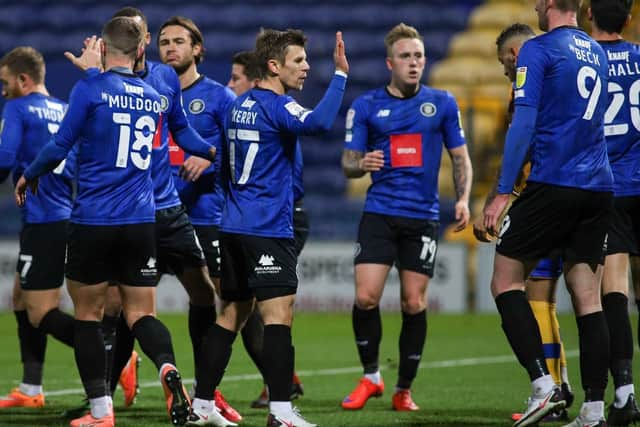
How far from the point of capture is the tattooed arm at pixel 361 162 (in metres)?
7.09

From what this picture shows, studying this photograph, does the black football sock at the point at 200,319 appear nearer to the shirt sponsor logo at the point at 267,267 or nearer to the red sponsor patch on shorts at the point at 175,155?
the red sponsor patch on shorts at the point at 175,155

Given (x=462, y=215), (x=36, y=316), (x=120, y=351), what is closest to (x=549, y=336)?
(x=462, y=215)

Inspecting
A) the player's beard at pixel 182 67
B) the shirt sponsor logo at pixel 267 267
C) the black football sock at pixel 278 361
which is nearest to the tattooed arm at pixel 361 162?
the player's beard at pixel 182 67

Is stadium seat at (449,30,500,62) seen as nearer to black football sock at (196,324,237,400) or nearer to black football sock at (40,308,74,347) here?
black football sock at (40,308,74,347)

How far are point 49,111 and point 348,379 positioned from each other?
3054 mm

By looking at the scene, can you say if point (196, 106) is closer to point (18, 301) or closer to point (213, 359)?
point (18, 301)

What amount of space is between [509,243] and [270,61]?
1.49 meters

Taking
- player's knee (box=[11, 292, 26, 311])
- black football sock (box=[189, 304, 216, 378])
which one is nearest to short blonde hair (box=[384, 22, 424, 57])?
black football sock (box=[189, 304, 216, 378])

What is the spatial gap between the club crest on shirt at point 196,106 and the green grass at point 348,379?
177cm

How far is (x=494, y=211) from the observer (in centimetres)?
501

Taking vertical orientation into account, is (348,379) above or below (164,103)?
below

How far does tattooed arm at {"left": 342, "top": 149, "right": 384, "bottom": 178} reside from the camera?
7.09 meters

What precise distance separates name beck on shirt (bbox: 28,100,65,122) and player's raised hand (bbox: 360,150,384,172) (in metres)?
1.90

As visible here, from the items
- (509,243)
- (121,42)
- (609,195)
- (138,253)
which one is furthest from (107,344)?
(609,195)
